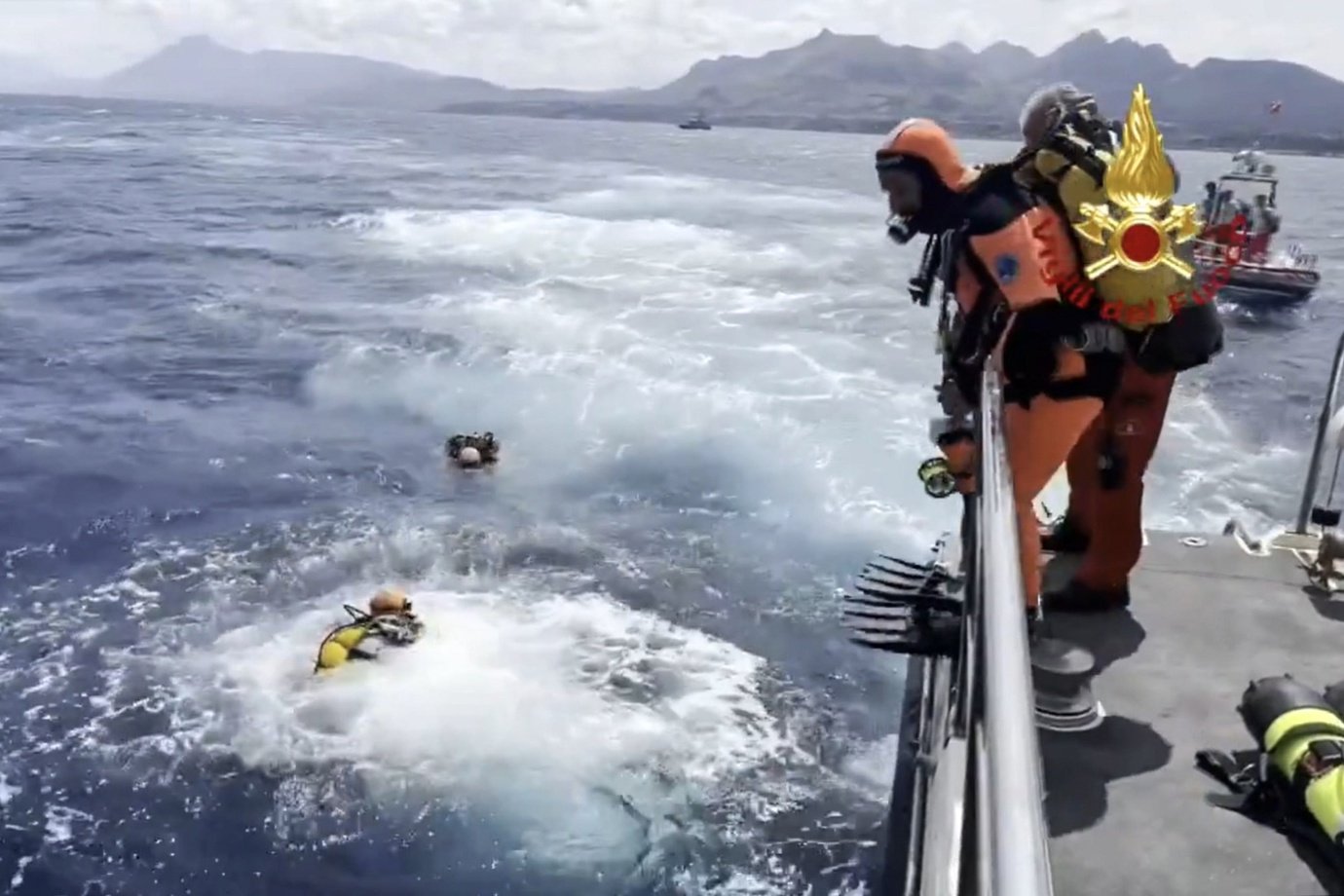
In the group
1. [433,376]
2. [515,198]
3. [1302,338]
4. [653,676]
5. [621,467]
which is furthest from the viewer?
[515,198]

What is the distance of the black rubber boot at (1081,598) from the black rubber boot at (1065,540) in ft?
1.40

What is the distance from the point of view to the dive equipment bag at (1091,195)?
3.67 meters

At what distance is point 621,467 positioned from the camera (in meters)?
16.5

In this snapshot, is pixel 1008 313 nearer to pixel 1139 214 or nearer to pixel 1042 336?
pixel 1042 336

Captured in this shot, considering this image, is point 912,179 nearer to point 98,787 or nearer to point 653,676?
point 653,676

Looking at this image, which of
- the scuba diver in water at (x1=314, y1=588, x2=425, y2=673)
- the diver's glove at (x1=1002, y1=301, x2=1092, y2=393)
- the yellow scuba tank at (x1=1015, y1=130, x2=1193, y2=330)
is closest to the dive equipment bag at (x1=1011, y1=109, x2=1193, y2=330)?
the yellow scuba tank at (x1=1015, y1=130, x2=1193, y2=330)

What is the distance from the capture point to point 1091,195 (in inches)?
147

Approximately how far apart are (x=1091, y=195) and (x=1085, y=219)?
0.11 metres

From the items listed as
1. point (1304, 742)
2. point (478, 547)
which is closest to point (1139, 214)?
point (1304, 742)

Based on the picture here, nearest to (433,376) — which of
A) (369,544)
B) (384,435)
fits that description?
(384,435)

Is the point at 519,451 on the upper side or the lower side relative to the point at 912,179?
lower

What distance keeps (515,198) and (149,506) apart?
3589 cm

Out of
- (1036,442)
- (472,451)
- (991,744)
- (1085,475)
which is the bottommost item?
(472,451)

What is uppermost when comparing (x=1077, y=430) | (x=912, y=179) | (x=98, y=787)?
(x=912, y=179)
